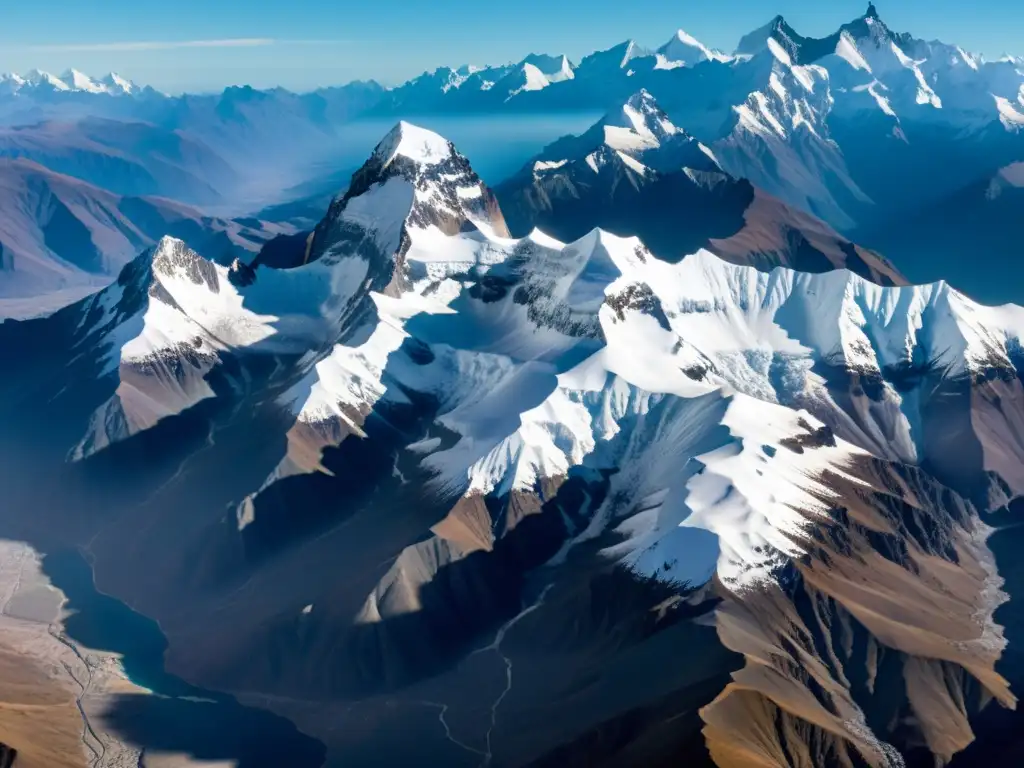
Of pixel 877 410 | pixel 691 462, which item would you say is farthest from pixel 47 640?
pixel 877 410

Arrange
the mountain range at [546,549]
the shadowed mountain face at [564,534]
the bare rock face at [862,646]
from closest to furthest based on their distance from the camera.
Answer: the bare rock face at [862,646] < the mountain range at [546,549] < the shadowed mountain face at [564,534]

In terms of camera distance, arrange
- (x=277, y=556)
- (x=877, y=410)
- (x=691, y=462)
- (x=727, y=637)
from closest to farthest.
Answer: (x=727, y=637) → (x=691, y=462) → (x=277, y=556) → (x=877, y=410)

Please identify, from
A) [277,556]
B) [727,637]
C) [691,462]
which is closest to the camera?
[727,637]

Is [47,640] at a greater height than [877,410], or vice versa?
[877,410]

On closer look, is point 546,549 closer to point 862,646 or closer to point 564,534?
point 564,534

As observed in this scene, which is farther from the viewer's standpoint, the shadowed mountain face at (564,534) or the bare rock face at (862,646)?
the shadowed mountain face at (564,534)

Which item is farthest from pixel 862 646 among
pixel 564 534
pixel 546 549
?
pixel 546 549

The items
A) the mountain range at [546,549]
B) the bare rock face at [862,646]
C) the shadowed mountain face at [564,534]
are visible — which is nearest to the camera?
the bare rock face at [862,646]

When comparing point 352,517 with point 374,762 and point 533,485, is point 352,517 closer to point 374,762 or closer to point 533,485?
point 533,485
